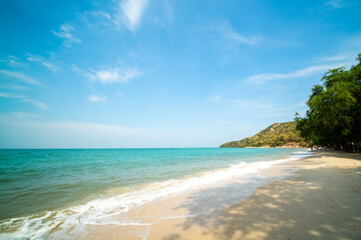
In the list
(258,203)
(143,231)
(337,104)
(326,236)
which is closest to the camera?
(326,236)

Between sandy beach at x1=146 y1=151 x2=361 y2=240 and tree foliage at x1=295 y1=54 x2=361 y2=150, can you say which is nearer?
sandy beach at x1=146 y1=151 x2=361 y2=240

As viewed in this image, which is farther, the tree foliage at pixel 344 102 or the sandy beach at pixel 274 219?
the tree foliage at pixel 344 102

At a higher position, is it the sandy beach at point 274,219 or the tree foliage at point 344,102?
the tree foliage at point 344,102

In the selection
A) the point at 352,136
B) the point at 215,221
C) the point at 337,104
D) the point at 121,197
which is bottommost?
the point at 121,197

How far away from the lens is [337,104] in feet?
61.6

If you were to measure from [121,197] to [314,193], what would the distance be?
26.8 ft

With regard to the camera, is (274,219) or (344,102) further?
(344,102)

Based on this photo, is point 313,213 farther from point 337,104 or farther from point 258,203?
point 337,104

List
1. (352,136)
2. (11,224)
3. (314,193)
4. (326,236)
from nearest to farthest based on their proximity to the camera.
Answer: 1. (326,236)
2. (11,224)
3. (314,193)
4. (352,136)

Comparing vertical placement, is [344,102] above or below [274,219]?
above

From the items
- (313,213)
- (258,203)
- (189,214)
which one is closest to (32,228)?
(189,214)

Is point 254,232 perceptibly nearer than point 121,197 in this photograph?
Yes

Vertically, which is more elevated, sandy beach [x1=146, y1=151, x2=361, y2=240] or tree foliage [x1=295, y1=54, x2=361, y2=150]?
tree foliage [x1=295, y1=54, x2=361, y2=150]

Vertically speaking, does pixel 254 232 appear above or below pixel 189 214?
above
